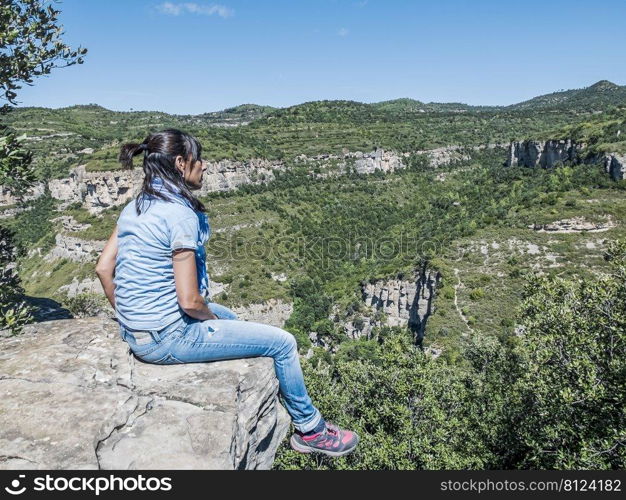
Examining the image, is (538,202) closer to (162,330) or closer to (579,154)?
(579,154)

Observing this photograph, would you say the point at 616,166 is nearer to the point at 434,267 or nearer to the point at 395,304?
the point at 434,267

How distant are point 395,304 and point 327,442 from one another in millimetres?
51038

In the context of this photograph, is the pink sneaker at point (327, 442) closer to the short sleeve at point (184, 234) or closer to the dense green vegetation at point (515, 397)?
the short sleeve at point (184, 234)

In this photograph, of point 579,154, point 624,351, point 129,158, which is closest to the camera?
point 129,158

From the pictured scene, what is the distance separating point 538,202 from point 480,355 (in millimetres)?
38885

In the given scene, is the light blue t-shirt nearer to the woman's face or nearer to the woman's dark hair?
the woman's dark hair

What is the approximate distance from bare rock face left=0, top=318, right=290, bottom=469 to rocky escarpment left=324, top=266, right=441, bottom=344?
133 feet

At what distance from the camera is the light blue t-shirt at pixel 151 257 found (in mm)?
3979

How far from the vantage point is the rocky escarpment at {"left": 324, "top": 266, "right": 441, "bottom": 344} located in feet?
151

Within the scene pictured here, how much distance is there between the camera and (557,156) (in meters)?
74.1

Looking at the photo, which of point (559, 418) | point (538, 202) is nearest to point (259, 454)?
point (559, 418)

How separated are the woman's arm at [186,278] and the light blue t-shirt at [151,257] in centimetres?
10

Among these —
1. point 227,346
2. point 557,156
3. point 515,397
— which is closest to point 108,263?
point 227,346

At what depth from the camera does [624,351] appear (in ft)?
33.8
